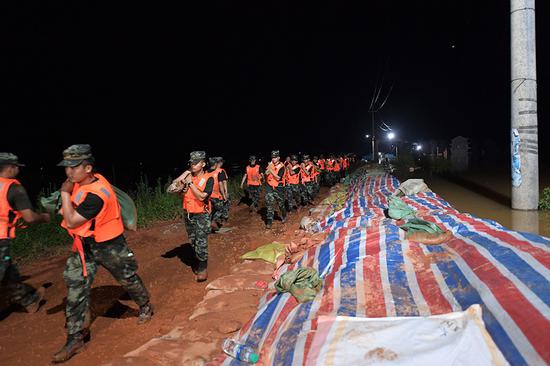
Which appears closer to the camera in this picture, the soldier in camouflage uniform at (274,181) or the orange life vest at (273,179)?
the soldier in camouflage uniform at (274,181)

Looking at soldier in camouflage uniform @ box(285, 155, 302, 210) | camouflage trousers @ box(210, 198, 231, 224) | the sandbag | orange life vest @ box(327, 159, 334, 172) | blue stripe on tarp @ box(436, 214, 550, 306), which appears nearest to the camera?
blue stripe on tarp @ box(436, 214, 550, 306)

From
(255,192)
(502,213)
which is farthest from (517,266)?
(255,192)

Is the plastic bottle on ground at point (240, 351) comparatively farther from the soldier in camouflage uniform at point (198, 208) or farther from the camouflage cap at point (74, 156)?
the soldier in camouflage uniform at point (198, 208)

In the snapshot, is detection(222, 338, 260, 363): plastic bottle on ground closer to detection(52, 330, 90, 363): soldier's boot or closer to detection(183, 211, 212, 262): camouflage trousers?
detection(52, 330, 90, 363): soldier's boot

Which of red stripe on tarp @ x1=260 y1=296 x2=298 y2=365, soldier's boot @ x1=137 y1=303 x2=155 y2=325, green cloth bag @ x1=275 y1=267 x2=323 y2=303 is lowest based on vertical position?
soldier's boot @ x1=137 y1=303 x2=155 y2=325

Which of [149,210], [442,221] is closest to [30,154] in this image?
[149,210]

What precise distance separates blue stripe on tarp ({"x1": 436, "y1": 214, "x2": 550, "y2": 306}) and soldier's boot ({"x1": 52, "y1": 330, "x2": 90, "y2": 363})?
4115mm

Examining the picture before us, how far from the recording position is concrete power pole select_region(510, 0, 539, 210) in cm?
787

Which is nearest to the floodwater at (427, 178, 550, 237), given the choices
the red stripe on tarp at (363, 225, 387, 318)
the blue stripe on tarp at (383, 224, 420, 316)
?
the blue stripe on tarp at (383, 224, 420, 316)

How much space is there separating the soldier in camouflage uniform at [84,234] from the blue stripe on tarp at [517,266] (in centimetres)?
374

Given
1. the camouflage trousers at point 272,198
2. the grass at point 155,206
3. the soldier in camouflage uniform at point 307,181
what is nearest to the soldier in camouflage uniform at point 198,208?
the camouflage trousers at point 272,198

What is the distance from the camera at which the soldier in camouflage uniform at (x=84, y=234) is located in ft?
11.7

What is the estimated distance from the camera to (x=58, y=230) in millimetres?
8203

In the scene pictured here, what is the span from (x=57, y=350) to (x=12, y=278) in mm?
1324
